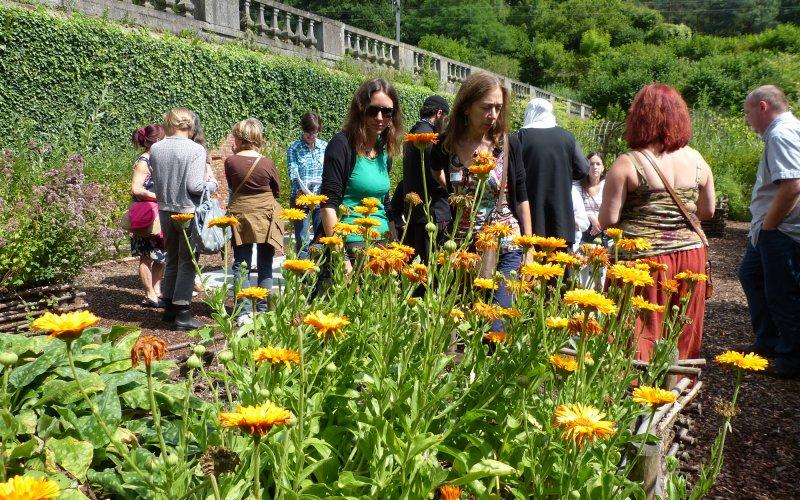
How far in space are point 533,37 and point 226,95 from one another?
213 ft

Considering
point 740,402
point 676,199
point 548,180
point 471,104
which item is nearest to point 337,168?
point 471,104

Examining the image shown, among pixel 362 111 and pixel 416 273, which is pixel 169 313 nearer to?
pixel 362 111

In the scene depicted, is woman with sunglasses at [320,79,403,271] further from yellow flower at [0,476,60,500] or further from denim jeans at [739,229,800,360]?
denim jeans at [739,229,800,360]

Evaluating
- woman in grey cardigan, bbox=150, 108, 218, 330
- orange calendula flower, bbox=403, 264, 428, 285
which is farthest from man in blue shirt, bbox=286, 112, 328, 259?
orange calendula flower, bbox=403, 264, 428, 285

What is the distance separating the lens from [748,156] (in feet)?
46.7

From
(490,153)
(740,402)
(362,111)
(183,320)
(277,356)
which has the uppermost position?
(362,111)

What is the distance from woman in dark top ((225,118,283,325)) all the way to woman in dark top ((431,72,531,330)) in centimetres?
226

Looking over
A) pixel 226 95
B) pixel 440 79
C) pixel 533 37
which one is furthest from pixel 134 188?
pixel 533 37

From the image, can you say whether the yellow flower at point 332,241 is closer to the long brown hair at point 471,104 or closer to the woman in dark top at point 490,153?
the woman in dark top at point 490,153

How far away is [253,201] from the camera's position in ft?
17.6

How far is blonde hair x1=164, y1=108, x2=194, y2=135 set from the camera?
16.5ft

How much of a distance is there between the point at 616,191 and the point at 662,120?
1.31 ft

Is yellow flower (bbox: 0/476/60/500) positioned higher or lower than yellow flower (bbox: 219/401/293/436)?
lower

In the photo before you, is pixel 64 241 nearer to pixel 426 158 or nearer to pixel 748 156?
pixel 426 158
